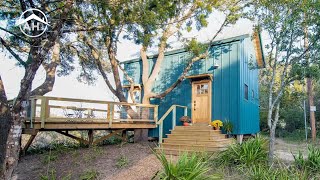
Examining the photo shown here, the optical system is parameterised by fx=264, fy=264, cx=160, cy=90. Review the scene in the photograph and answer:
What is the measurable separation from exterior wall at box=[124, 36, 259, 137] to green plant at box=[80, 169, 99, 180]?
5.42m

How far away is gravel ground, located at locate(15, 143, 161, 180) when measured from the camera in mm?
6727

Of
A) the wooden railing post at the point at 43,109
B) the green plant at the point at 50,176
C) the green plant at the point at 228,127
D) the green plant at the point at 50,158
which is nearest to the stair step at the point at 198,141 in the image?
the green plant at the point at 228,127

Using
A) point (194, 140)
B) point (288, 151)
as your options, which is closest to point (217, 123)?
Answer: point (194, 140)

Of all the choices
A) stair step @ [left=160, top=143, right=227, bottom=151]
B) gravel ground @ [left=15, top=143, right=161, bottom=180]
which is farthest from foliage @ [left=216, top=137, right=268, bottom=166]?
gravel ground @ [left=15, top=143, right=161, bottom=180]

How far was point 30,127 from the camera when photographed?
25.1 ft

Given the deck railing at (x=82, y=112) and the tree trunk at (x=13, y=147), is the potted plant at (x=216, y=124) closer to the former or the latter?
the deck railing at (x=82, y=112)

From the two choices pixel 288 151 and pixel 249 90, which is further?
pixel 249 90

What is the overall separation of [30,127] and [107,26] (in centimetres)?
366

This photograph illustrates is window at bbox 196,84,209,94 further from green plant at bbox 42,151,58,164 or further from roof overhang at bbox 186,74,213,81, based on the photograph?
green plant at bbox 42,151,58,164

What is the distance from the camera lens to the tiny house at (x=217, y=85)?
10.2 metres

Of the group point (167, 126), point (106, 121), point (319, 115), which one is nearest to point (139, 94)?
point (167, 126)

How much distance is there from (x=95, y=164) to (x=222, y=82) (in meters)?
5.78

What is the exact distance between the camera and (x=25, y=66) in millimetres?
6164

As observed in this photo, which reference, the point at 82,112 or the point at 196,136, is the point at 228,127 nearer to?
the point at 196,136
